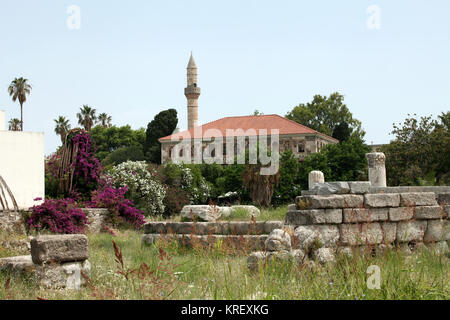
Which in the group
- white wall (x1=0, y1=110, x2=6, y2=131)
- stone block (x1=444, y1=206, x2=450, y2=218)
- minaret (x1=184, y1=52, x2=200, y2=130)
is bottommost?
stone block (x1=444, y1=206, x2=450, y2=218)

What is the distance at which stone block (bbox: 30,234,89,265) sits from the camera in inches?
254

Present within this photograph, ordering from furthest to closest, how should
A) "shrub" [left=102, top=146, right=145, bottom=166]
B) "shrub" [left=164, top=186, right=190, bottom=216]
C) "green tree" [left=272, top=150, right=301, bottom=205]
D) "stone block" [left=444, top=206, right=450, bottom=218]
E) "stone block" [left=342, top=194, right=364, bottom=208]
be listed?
"shrub" [left=102, top=146, right=145, bottom=166] → "green tree" [left=272, top=150, right=301, bottom=205] → "shrub" [left=164, top=186, right=190, bottom=216] → "stone block" [left=444, top=206, right=450, bottom=218] → "stone block" [left=342, top=194, right=364, bottom=208]

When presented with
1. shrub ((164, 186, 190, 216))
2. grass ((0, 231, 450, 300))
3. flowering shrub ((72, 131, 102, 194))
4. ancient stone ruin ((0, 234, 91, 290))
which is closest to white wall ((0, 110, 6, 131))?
flowering shrub ((72, 131, 102, 194))

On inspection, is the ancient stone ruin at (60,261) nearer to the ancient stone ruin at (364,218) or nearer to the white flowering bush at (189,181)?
the ancient stone ruin at (364,218)

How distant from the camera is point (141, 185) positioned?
19.6 m

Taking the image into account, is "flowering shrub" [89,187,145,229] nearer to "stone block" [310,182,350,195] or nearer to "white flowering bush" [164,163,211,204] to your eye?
"stone block" [310,182,350,195]

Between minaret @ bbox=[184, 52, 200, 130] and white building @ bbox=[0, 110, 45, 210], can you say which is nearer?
white building @ bbox=[0, 110, 45, 210]

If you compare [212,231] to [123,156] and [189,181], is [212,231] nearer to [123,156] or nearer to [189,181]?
[189,181]

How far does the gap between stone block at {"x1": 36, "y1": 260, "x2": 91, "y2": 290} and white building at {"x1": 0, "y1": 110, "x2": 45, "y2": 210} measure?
8341 mm

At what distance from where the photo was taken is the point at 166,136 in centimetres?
4869

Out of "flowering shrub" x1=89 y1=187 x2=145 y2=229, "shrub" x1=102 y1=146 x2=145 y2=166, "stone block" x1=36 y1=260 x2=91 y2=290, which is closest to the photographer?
"stone block" x1=36 y1=260 x2=91 y2=290

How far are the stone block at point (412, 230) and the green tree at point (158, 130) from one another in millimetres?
39714

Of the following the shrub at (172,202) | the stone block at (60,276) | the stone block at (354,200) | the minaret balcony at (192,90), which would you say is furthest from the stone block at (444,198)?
the minaret balcony at (192,90)
